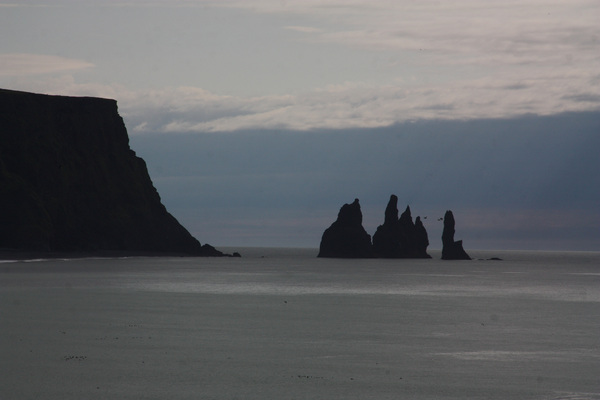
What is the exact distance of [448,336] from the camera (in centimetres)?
4112

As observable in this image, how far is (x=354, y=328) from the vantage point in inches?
1735

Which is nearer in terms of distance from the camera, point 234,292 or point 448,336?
point 448,336

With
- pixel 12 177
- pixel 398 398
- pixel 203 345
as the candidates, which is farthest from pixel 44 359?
pixel 12 177

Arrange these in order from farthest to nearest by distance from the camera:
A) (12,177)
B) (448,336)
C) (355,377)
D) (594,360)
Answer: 1. (12,177)
2. (448,336)
3. (594,360)
4. (355,377)

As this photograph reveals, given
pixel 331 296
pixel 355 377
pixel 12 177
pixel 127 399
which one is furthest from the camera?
pixel 12 177

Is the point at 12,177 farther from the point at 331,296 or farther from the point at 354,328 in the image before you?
the point at 354,328

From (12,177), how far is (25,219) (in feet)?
43.4

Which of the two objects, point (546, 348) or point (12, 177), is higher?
point (12, 177)

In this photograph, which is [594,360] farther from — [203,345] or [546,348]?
[203,345]

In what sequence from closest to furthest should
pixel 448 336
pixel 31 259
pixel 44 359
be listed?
pixel 44 359 < pixel 448 336 < pixel 31 259

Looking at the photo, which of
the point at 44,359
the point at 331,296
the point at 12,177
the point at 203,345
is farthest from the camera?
the point at 12,177

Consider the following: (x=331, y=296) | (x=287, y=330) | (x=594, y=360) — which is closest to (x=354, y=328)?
(x=287, y=330)

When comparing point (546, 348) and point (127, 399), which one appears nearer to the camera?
point (127, 399)

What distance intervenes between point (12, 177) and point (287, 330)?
16777 centimetres
